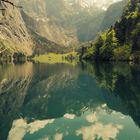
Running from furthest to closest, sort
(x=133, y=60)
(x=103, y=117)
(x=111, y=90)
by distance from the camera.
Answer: (x=133, y=60)
(x=111, y=90)
(x=103, y=117)

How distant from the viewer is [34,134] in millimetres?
31516

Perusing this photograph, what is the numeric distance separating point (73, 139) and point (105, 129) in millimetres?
4797

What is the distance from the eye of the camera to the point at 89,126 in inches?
1334

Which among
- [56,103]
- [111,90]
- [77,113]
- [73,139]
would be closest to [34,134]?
[73,139]

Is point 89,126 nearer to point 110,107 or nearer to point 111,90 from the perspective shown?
point 110,107

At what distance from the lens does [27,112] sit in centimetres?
4616

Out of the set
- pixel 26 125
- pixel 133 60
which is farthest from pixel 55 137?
pixel 133 60

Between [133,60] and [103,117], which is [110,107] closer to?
[103,117]

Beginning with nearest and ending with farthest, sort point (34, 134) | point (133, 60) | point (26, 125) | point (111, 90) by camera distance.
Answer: point (34, 134) → point (26, 125) → point (111, 90) → point (133, 60)

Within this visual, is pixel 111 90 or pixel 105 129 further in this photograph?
pixel 111 90

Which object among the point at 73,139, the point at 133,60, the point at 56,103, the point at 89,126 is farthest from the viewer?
the point at 133,60

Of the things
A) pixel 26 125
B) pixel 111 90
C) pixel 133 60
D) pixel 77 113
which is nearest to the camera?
pixel 26 125

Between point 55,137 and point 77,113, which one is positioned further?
→ point 77,113

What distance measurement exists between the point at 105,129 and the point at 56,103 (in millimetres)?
22360
